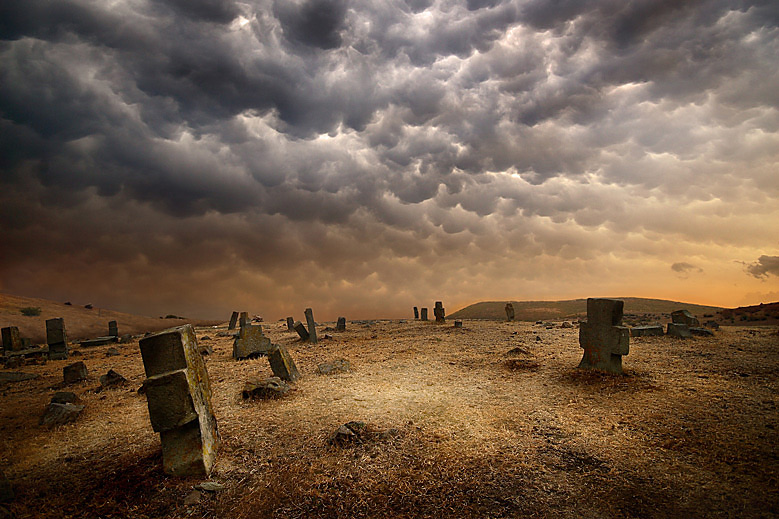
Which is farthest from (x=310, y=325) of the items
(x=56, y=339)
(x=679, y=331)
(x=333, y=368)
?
(x=679, y=331)

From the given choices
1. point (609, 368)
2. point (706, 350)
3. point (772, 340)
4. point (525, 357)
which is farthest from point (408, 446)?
point (772, 340)

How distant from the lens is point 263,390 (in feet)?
34.9

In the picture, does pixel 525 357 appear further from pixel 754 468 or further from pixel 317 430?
pixel 317 430

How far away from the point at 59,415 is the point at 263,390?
17.4 ft

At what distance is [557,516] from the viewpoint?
516 centimetres

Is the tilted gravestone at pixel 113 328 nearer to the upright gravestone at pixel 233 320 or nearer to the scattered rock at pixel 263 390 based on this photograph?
the upright gravestone at pixel 233 320

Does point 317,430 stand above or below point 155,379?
below

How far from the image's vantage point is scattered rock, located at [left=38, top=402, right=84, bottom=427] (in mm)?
9312

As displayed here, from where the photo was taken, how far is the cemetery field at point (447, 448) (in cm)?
557

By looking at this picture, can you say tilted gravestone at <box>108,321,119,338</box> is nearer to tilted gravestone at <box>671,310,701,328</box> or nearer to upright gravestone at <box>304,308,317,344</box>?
upright gravestone at <box>304,308,317,344</box>

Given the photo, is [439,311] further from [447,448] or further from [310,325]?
[447,448]

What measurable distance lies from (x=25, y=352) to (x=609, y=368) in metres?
30.9

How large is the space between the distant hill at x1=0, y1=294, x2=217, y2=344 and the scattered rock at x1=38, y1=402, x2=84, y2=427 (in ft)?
95.4

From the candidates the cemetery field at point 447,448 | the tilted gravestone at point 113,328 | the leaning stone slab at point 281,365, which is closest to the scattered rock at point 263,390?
the cemetery field at point 447,448
